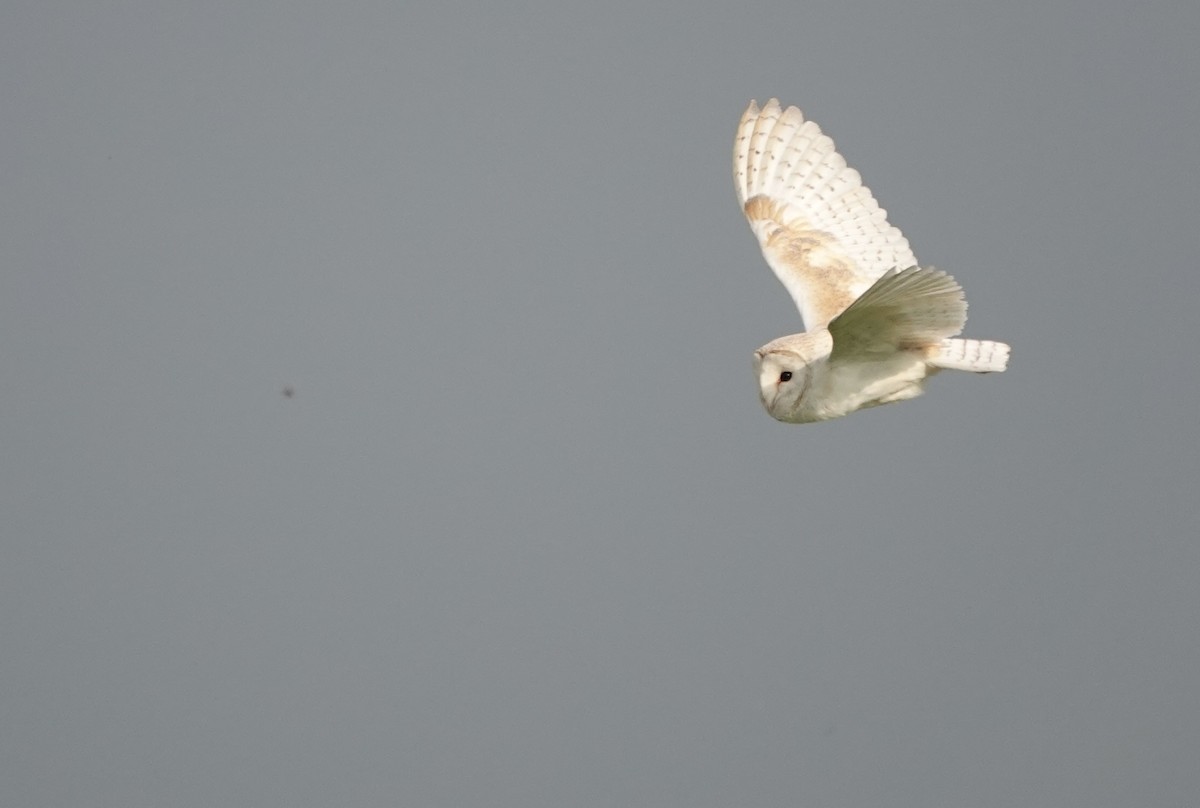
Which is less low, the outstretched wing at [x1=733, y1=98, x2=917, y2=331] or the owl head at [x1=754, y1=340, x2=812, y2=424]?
the outstretched wing at [x1=733, y1=98, x2=917, y2=331]

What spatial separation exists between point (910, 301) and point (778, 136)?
2786mm

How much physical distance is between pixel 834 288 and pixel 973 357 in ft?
4.62

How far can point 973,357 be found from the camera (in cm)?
865

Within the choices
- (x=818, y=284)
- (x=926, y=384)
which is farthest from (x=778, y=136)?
(x=926, y=384)

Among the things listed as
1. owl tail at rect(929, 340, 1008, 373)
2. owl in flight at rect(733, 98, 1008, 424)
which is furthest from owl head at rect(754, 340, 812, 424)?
owl tail at rect(929, 340, 1008, 373)

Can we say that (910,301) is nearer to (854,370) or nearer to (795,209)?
(854,370)

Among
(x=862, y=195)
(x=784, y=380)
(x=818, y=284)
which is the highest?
(x=862, y=195)

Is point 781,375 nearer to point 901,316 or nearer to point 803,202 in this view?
point 901,316

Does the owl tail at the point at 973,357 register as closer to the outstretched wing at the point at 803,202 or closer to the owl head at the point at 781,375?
the owl head at the point at 781,375

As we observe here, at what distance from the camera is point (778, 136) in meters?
10.7

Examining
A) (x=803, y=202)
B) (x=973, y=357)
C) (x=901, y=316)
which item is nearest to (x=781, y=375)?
(x=901, y=316)

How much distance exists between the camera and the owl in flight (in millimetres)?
8344

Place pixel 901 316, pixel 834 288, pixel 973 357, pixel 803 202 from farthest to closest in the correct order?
pixel 803 202 < pixel 834 288 < pixel 973 357 < pixel 901 316

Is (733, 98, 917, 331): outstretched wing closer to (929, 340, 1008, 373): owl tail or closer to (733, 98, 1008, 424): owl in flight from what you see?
(733, 98, 1008, 424): owl in flight
